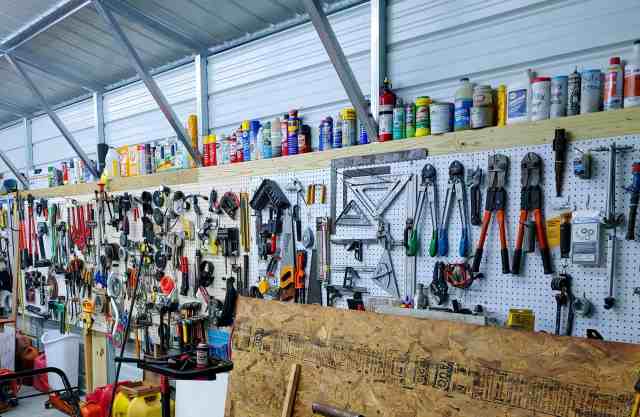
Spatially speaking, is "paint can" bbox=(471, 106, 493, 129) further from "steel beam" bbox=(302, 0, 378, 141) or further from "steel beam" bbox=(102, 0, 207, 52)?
"steel beam" bbox=(102, 0, 207, 52)

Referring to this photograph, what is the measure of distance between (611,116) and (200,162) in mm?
2557

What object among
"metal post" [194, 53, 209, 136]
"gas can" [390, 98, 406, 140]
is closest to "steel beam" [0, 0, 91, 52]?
"metal post" [194, 53, 209, 136]

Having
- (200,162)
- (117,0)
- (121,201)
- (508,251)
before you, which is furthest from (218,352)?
(117,0)

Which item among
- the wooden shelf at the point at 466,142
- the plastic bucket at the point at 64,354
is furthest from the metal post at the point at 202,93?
the plastic bucket at the point at 64,354

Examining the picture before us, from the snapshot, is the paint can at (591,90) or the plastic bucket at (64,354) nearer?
the paint can at (591,90)

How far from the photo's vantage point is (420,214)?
232 centimetres

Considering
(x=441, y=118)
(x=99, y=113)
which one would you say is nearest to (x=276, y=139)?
(x=441, y=118)

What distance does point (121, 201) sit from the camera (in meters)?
4.02

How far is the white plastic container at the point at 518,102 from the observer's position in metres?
2.02

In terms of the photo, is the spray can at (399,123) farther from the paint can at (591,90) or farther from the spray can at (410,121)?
the paint can at (591,90)

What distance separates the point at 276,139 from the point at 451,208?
124cm

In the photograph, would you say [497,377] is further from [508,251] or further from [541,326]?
[508,251]

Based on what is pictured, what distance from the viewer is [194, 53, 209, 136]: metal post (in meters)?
3.65

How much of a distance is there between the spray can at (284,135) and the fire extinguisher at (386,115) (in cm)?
66
